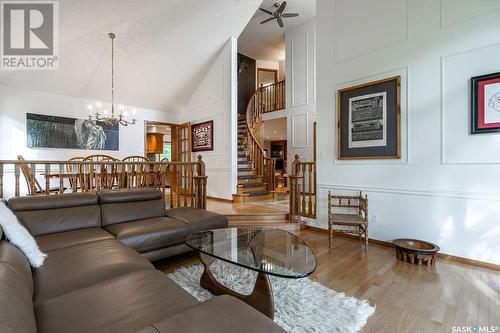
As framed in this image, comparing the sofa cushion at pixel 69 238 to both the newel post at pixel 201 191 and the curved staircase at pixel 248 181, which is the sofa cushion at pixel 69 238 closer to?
the newel post at pixel 201 191

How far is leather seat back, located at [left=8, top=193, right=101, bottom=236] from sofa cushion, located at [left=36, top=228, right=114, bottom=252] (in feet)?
0.35

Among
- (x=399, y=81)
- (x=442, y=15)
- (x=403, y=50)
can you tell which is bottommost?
(x=399, y=81)

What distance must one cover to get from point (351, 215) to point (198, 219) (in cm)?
213

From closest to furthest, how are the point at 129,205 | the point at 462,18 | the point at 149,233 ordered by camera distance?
the point at 149,233, the point at 462,18, the point at 129,205

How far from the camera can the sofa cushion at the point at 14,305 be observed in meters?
0.74

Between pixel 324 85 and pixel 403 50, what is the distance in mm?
1161

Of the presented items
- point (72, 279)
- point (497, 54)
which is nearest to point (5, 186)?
point (72, 279)

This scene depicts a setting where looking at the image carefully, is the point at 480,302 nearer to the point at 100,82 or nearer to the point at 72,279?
the point at 72,279

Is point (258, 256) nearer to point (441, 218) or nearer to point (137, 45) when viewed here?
point (441, 218)

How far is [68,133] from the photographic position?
5320mm

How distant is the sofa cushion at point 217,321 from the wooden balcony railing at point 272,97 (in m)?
6.95

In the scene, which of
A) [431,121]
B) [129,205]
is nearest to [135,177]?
[129,205]

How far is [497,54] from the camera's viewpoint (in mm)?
2508

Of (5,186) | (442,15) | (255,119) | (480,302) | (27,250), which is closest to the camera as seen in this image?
(27,250)
